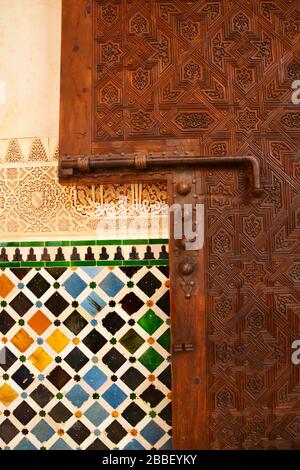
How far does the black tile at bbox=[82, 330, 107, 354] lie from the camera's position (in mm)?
2027

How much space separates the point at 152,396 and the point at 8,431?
30.0 inches

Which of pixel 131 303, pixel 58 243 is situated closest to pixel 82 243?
pixel 58 243

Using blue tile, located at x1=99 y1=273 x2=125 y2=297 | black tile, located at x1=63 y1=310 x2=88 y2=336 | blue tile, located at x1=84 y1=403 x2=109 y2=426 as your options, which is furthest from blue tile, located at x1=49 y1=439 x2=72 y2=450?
blue tile, located at x1=99 y1=273 x2=125 y2=297

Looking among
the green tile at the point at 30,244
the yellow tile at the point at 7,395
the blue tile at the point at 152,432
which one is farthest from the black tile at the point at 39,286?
the blue tile at the point at 152,432

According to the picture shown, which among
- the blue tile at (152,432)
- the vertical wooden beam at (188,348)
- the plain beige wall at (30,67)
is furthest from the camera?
the plain beige wall at (30,67)

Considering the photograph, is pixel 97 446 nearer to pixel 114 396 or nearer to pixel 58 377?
pixel 114 396

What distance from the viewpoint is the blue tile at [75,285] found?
80.5 inches

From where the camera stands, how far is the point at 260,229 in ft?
6.32

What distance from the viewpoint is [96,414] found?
2021 millimetres

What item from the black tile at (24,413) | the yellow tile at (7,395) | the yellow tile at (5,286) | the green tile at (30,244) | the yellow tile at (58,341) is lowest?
the black tile at (24,413)

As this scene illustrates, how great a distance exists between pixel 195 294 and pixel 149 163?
0.66 m

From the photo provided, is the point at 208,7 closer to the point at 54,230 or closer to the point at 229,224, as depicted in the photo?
the point at 229,224

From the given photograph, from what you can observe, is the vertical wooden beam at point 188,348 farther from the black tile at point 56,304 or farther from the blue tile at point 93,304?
the black tile at point 56,304

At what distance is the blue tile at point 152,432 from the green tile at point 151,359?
0.28m
